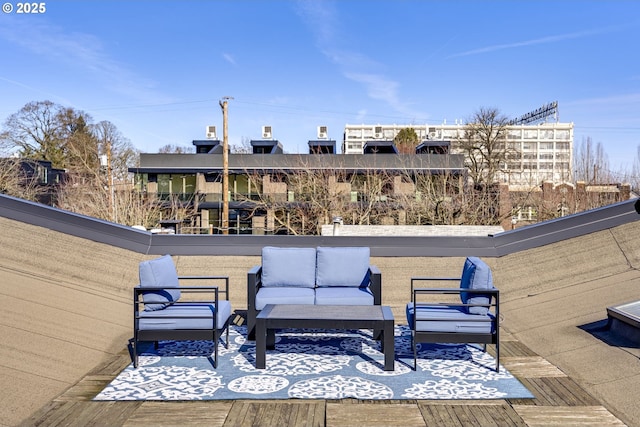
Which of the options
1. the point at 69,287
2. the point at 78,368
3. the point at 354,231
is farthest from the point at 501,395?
the point at 354,231

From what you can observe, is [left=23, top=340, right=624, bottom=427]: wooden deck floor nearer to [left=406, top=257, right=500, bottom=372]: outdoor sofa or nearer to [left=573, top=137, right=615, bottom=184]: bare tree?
[left=406, top=257, right=500, bottom=372]: outdoor sofa

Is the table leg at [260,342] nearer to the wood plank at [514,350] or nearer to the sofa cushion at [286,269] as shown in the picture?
the sofa cushion at [286,269]

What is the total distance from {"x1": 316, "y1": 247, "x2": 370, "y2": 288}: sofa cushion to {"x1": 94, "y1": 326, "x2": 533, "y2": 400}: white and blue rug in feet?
2.40

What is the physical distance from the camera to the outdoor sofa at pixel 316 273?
4.92 metres

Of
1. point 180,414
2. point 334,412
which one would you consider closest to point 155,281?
point 180,414

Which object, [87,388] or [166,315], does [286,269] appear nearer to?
[166,315]

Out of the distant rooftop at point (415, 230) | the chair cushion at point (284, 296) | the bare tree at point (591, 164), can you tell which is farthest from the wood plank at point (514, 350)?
the bare tree at point (591, 164)

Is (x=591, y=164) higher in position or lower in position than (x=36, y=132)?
lower

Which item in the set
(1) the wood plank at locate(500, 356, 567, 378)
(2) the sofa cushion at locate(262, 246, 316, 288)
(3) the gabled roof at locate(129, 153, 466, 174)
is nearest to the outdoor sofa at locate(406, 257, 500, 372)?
(1) the wood plank at locate(500, 356, 567, 378)

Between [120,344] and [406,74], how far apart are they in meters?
28.0

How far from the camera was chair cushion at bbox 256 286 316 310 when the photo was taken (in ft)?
15.3

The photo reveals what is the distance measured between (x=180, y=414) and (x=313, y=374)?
Result: 111cm

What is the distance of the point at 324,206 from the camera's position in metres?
13.4

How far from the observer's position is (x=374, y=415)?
2975 mm
